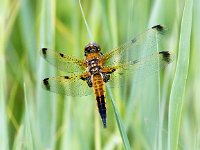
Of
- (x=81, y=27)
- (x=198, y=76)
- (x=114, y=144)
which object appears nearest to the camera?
(x=198, y=76)

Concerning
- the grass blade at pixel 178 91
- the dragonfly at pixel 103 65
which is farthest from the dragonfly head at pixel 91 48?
the grass blade at pixel 178 91

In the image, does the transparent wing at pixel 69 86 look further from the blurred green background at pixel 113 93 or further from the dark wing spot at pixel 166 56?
the dark wing spot at pixel 166 56

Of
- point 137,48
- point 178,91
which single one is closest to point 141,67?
point 137,48

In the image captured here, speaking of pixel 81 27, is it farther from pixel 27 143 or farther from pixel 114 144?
pixel 27 143

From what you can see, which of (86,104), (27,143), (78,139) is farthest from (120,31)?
(27,143)

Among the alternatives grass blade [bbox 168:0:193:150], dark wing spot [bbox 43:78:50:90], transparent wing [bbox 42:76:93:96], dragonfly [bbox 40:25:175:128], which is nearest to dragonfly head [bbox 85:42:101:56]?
dragonfly [bbox 40:25:175:128]
